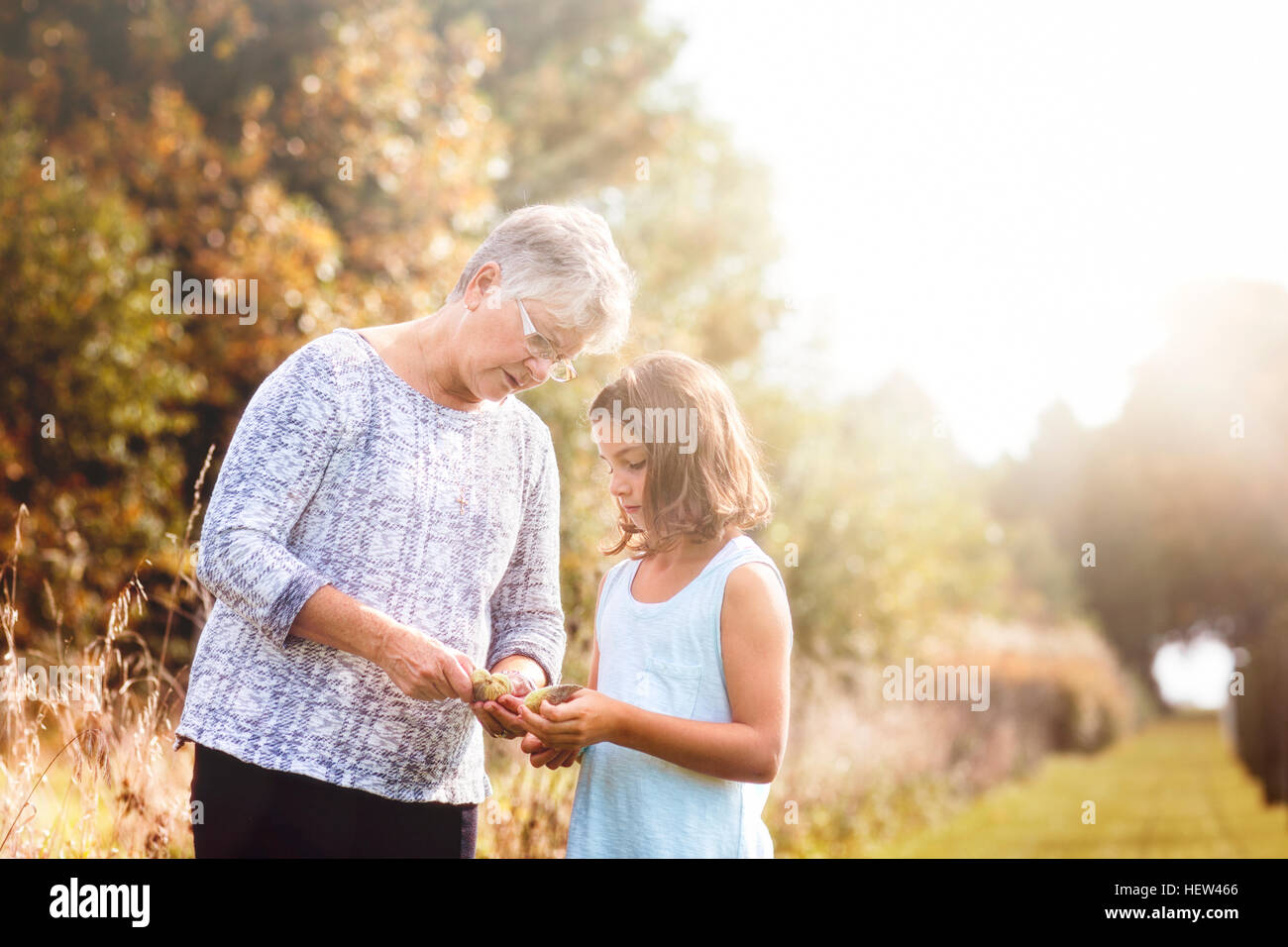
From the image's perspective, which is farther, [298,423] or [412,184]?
[412,184]

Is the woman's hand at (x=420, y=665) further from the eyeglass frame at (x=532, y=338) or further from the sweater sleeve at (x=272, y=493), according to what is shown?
the eyeglass frame at (x=532, y=338)

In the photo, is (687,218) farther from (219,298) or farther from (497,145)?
(219,298)

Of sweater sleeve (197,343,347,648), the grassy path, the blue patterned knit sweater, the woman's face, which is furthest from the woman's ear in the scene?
the grassy path

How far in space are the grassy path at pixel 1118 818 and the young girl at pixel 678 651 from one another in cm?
507

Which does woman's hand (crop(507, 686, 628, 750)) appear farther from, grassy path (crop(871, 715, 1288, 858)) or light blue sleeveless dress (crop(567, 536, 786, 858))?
grassy path (crop(871, 715, 1288, 858))

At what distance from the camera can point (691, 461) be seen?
7.64ft

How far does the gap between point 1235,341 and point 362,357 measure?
2254 centimetres

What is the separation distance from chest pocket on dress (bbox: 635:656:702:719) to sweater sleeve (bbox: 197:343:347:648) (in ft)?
2.24

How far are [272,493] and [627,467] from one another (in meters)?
0.76

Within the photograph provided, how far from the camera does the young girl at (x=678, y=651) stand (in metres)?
2.07

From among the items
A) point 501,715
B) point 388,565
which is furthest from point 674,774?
point 388,565

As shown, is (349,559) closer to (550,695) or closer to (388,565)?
(388,565)

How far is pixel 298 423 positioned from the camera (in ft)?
6.43
